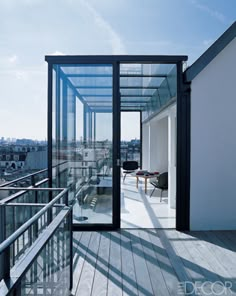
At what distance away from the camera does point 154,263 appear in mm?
2379

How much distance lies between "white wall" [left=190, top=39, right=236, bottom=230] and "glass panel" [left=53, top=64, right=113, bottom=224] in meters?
1.24

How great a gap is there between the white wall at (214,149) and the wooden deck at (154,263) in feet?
0.94

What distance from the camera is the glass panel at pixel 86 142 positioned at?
3.32 meters

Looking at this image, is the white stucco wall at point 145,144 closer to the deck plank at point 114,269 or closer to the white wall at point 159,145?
the white wall at point 159,145

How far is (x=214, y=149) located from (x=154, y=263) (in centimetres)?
180

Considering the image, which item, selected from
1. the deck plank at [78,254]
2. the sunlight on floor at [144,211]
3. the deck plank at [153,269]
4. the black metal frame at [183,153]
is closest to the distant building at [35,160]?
the deck plank at [78,254]

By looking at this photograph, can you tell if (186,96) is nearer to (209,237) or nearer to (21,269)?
(209,237)

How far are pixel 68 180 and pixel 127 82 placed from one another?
301cm

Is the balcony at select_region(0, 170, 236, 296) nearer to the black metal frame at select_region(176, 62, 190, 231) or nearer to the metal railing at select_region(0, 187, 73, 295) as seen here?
the metal railing at select_region(0, 187, 73, 295)

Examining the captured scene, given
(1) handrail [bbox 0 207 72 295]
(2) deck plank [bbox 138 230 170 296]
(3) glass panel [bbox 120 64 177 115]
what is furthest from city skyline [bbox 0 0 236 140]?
(1) handrail [bbox 0 207 72 295]

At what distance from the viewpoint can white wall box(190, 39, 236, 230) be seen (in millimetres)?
3244

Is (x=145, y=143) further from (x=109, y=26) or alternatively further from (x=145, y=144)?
(x=109, y=26)

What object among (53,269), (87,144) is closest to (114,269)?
(53,269)

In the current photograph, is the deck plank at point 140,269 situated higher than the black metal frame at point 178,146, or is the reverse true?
the black metal frame at point 178,146
